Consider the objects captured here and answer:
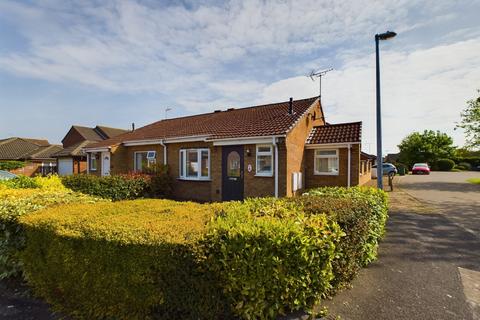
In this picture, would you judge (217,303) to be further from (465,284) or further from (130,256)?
(465,284)

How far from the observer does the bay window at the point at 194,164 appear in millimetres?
13016

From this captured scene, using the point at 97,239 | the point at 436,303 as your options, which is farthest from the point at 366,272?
the point at 97,239

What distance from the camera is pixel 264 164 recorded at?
11.3m

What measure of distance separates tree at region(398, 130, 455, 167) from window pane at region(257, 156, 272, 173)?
4925 cm

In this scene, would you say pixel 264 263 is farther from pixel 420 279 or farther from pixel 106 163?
pixel 106 163

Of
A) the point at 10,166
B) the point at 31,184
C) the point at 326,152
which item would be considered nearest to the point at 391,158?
the point at 326,152

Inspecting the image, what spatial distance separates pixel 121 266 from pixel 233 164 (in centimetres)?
900

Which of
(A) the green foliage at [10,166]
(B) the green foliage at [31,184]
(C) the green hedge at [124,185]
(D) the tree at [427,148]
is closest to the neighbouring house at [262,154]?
(C) the green hedge at [124,185]

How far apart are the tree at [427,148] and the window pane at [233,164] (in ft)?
163

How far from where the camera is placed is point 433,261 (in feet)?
16.4

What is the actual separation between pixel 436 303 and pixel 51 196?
6819mm

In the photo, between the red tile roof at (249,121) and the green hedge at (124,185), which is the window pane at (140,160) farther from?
the green hedge at (124,185)

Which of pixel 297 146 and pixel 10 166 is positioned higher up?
pixel 297 146

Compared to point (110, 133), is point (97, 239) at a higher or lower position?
lower
